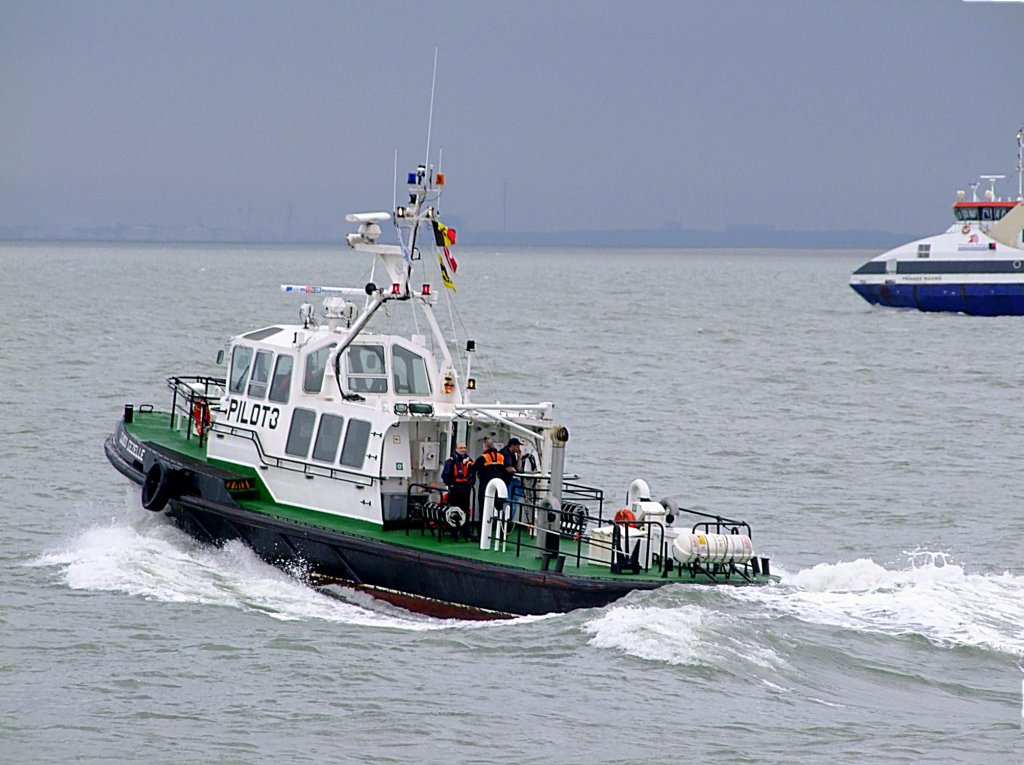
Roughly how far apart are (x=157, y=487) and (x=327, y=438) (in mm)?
2479

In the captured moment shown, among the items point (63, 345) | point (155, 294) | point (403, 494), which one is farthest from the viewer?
point (155, 294)

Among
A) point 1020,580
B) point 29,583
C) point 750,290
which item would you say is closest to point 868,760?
point 1020,580

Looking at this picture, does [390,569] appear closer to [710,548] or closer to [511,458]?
[511,458]

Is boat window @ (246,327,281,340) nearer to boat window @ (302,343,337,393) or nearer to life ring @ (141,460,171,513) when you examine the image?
boat window @ (302,343,337,393)

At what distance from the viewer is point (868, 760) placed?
42.1ft

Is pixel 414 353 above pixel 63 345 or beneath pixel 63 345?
above

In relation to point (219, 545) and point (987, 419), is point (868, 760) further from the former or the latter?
point (987, 419)

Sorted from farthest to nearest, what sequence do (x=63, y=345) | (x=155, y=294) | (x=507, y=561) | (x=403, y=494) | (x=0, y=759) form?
(x=155, y=294) → (x=63, y=345) → (x=403, y=494) → (x=507, y=561) → (x=0, y=759)

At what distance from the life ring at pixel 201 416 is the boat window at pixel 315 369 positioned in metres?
2.17

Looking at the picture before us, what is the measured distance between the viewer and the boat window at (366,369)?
1828cm

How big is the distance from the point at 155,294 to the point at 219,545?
75847 millimetres

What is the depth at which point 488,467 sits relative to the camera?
55.4 feet

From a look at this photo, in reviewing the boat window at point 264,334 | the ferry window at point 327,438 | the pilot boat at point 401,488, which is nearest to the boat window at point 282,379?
the pilot boat at point 401,488

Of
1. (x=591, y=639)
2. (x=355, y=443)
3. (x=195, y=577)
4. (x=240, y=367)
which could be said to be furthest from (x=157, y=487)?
(x=591, y=639)
